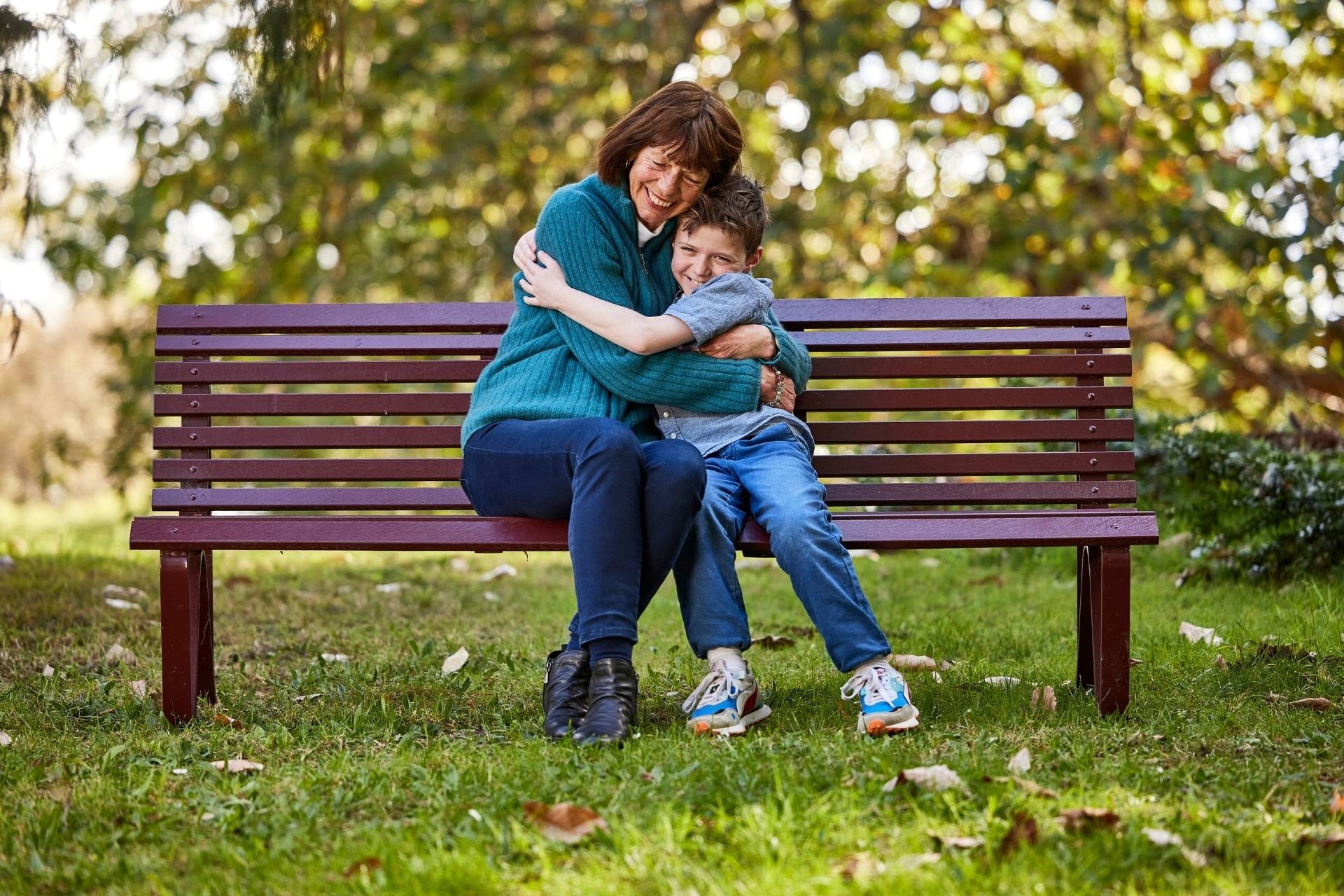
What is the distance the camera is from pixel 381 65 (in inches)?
337

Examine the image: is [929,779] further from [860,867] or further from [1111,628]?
[1111,628]

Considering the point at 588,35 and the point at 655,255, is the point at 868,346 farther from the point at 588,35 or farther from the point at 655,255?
the point at 588,35

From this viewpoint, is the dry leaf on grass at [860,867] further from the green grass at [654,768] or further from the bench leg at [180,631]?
the bench leg at [180,631]

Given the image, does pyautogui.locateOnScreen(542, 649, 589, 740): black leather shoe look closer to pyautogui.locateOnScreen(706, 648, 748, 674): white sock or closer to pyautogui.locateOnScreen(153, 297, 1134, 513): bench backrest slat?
pyautogui.locateOnScreen(706, 648, 748, 674): white sock

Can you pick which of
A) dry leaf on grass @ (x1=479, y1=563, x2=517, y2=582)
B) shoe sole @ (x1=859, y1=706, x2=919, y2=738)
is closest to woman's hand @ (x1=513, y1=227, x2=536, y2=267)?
shoe sole @ (x1=859, y1=706, x2=919, y2=738)

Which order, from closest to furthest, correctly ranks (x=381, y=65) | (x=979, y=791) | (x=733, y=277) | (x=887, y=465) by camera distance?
(x=979, y=791) < (x=733, y=277) < (x=887, y=465) < (x=381, y=65)

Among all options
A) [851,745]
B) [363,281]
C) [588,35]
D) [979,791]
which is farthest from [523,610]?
[588,35]

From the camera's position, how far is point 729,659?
301 centimetres

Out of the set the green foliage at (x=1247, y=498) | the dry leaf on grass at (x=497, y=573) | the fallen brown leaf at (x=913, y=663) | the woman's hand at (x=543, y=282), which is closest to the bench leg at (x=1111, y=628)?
the fallen brown leaf at (x=913, y=663)

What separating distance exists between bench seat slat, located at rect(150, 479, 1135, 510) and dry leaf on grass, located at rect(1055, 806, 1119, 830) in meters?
1.21

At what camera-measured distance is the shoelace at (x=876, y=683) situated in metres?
2.88

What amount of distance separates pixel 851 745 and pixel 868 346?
47.9 inches

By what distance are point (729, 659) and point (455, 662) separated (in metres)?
A: 1.09

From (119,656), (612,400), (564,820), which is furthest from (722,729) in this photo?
(119,656)
